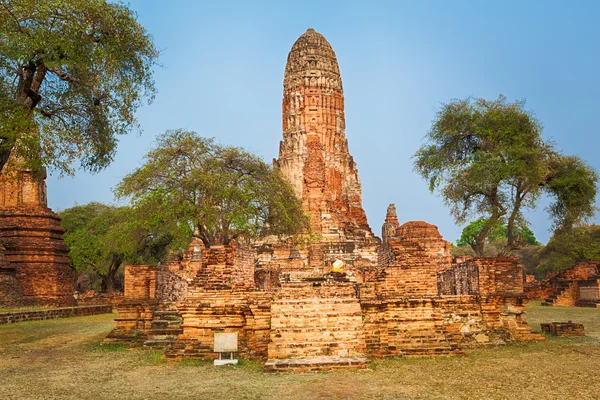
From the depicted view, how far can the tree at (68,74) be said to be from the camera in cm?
1137

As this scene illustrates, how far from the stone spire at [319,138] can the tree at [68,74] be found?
2864 centimetres

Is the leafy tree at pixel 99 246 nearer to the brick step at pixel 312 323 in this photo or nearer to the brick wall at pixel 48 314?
the brick wall at pixel 48 314

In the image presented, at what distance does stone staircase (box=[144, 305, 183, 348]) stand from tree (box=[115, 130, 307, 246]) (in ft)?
24.3

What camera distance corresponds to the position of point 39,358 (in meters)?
10.6

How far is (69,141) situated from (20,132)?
1862 millimetres

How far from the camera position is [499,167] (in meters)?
19.2

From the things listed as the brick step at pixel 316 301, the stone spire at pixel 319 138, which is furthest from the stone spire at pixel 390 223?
the brick step at pixel 316 301

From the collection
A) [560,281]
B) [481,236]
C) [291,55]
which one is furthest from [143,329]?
[291,55]

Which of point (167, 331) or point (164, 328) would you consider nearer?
point (167, 331)

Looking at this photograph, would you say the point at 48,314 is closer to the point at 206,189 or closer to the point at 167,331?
the point at 206,189

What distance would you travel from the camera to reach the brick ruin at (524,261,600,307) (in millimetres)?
25150

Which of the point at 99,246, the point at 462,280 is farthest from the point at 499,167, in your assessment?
the point at 99,246

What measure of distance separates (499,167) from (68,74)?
12829 millimetres

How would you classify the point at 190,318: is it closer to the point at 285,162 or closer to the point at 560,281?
the point at 560,281
